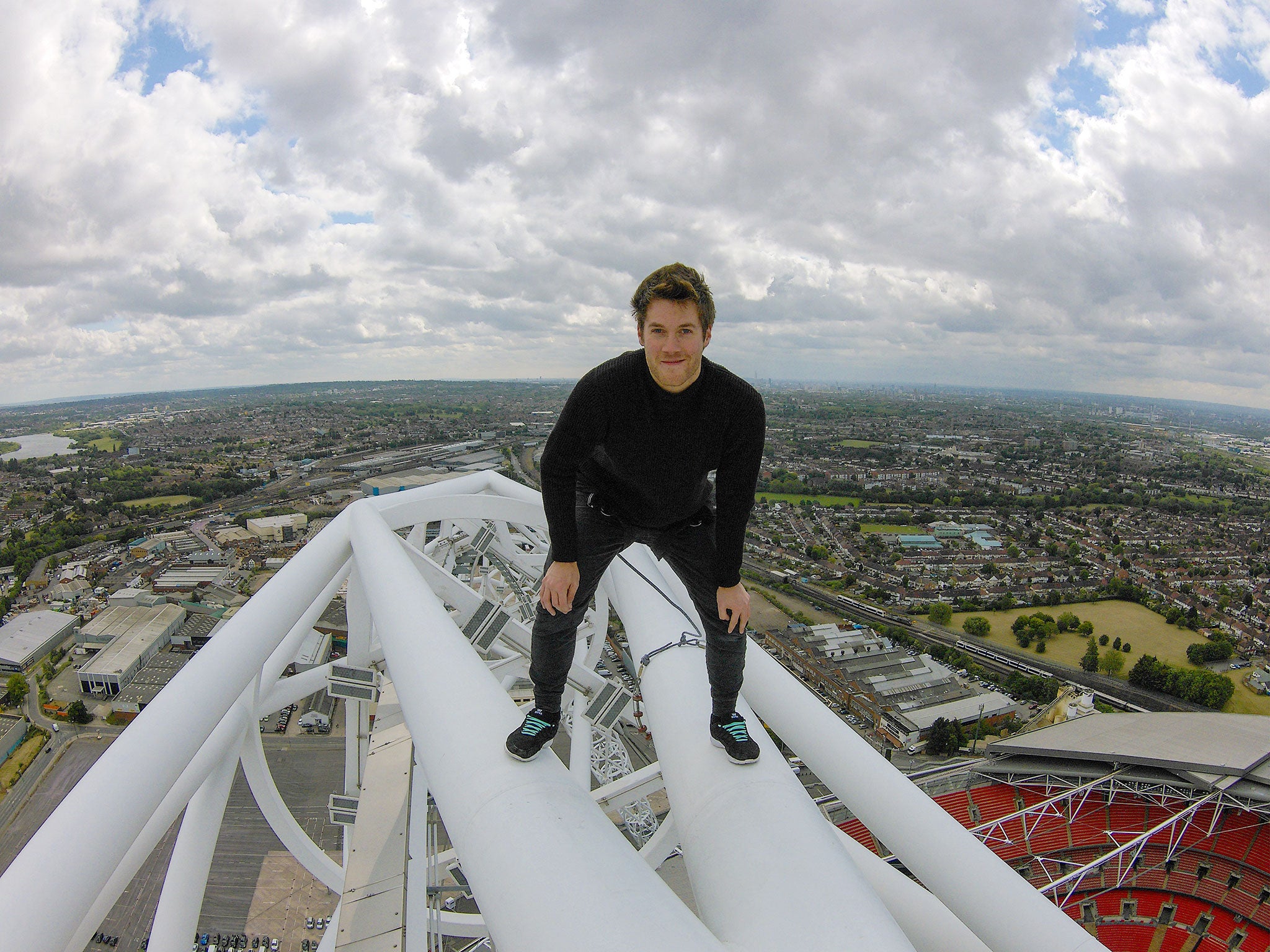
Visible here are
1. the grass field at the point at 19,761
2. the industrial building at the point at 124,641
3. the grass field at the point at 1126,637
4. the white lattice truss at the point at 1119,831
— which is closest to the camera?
the white lattice truss at the point at 1119,831

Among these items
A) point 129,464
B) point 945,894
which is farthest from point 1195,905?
point 129,464

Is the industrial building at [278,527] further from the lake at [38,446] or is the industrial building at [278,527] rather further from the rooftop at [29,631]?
the lake at [38,446]

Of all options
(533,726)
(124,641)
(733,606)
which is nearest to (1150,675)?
(733,606)

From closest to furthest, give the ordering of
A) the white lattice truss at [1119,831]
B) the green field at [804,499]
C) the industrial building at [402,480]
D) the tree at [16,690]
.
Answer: the white lattice truss at [1119,831] < the tree at [16,690] < the industrial building at [402,480] < the green field at [804,499]

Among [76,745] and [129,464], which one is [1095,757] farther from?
[129,464]

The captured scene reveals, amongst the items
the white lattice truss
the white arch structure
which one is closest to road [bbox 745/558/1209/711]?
the white lattice truss

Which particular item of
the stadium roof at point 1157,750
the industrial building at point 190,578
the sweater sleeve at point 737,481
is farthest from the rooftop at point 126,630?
the stadium roof at point 1157,750
